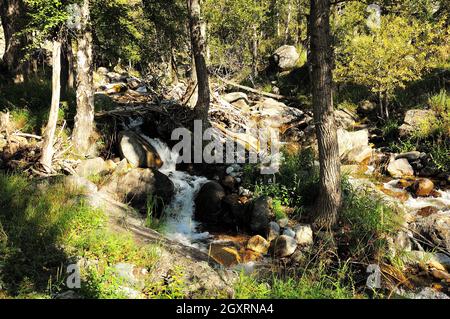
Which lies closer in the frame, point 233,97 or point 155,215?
point 155,215

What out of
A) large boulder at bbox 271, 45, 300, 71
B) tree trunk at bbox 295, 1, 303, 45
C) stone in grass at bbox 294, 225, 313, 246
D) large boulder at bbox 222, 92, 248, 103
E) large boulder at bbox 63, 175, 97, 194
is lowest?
stone in grass at bbox 294, 225, 313, 246

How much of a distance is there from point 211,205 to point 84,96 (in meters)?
4.79

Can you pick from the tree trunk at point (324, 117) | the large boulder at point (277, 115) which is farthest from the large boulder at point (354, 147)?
the tree trunk at point (324, 117)

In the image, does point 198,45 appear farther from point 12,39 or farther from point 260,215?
point 12,39

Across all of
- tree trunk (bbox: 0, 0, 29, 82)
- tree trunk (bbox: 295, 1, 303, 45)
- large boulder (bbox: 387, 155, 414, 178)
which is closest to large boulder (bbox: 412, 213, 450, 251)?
large boulder (bbox: 387, 155, 414, 178)

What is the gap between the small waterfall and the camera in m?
8.39

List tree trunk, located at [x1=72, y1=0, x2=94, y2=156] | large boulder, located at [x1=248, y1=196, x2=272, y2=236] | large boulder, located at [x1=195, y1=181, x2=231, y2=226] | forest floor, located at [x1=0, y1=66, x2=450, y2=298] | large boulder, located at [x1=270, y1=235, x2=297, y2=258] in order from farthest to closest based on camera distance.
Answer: tree trunk, located at [x1=72, y1=0, x2=94, y2=156]
large boulder, located at [x1=195, y1=181, x2=231, y2=226]
large boulder, located at [x1=248, y1=196, x2=272, y2=236]
large boulder, located at [x1=270, y1=235, x2=297, y2=258]
forest floor, located at [x1=0, y1=66, x2=450, y2=298]

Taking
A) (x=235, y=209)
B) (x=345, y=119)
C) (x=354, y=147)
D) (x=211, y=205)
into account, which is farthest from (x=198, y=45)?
(x=345, y=119)

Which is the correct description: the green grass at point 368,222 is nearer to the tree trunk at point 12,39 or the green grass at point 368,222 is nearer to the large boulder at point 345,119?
the large boulder at point 345,119

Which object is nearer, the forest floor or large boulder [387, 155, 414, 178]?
the forest floor

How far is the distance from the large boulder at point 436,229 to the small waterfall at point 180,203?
15.2 ft

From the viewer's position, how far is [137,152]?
10906 mm

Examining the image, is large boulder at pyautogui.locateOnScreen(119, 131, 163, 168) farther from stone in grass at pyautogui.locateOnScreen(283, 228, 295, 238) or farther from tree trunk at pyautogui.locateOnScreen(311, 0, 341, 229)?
tree trunk at pyautogui.locateOnScreen(311, 0, 341, 229)

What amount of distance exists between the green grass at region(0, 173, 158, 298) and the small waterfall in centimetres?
238
